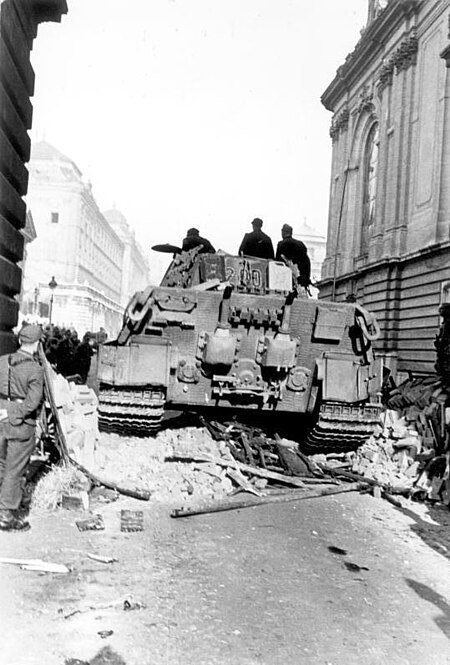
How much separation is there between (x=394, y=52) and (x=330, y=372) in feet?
62.9

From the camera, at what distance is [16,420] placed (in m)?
5.04

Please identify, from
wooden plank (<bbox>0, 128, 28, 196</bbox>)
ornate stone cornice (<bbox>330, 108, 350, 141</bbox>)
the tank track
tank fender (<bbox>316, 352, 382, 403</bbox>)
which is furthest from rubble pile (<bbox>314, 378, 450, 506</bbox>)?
ornate stone cornice (<bbox>330, 108, 350, 141</bbox>)

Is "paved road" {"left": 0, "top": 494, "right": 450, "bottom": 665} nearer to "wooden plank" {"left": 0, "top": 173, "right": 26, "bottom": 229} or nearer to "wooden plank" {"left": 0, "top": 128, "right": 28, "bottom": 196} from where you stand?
"wooden plank" {"left": 0, "top": 173, "right": 26, "bottom": 229}

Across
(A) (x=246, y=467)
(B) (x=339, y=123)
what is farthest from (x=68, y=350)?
(B) (x=339, y=123)

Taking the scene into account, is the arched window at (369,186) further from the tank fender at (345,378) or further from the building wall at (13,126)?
the building wall at (13,126)

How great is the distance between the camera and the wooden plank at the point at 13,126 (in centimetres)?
541

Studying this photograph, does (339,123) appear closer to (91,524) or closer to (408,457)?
(408,457)

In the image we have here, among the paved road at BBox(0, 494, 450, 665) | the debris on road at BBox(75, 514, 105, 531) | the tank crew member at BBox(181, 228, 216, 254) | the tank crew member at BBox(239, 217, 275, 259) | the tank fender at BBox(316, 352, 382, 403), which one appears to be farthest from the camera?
the tank crew member at BBox(239, 217, 275, 259)

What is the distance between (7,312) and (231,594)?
3532 millimetres

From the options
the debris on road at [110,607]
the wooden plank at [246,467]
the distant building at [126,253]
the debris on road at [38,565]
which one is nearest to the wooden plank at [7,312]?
the wooden plank at [246,467]

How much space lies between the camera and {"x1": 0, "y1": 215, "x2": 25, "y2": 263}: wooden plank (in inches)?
231

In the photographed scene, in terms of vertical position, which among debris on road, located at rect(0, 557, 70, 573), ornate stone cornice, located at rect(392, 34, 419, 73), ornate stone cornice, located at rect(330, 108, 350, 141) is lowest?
debris on road, located at rect(0, 557, 70, 573)

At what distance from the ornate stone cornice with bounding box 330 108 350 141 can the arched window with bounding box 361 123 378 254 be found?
2527mm

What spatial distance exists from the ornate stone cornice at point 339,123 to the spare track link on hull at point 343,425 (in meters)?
24.1
